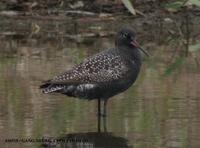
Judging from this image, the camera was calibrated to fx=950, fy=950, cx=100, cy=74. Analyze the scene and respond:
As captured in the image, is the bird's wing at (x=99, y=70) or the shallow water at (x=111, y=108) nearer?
the shallow water at (x=111, y=108)

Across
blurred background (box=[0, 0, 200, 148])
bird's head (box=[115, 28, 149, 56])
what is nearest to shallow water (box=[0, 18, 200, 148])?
blurred background (box=[0, 0, 200, 148])

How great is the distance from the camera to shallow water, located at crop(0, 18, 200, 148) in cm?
940

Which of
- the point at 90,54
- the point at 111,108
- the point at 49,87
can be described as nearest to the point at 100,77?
the point at 111,108

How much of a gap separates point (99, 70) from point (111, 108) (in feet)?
1.52

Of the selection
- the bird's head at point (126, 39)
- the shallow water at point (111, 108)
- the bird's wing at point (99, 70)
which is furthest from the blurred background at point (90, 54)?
the bird's head at point (126, 39)

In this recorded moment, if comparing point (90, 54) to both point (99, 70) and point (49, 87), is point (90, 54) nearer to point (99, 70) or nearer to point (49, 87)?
point (99, 70)

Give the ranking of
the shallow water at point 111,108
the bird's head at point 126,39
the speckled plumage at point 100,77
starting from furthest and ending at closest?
the bird's head at point 126,39, the speckled plumage at point 100,77, the shallow water at point 111,108

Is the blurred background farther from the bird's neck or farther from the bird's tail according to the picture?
the bird's neck

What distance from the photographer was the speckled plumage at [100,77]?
10.5 metres

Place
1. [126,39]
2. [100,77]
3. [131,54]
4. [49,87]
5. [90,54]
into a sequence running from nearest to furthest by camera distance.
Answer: [49,87], [100,77], [131,54], [126,39], [90,54]

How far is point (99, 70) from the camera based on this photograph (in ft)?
35.4

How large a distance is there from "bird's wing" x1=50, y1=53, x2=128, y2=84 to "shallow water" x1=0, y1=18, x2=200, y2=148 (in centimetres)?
35

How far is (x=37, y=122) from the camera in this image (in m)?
9.88

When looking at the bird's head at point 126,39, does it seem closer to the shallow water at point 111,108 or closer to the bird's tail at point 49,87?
the shallow water at point 111,108
